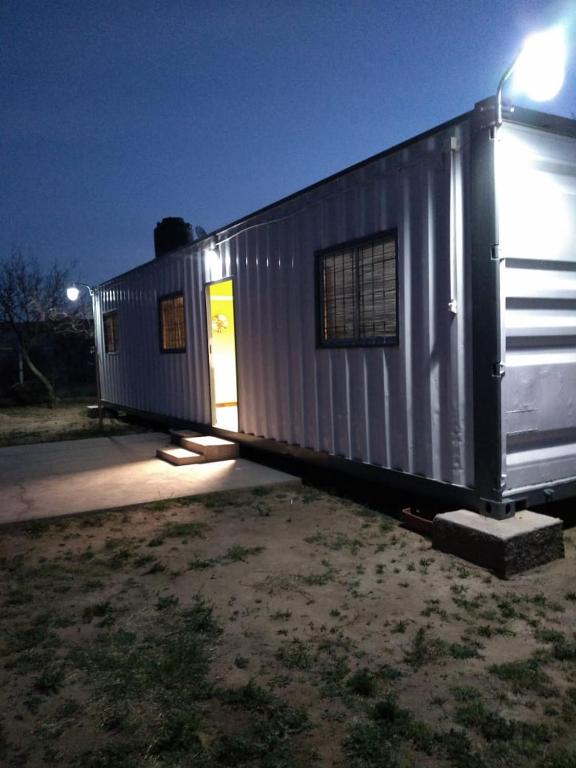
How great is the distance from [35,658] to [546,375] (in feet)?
11.3

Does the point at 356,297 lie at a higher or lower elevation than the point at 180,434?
higher

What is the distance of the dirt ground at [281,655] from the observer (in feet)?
7.07

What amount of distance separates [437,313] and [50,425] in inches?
393

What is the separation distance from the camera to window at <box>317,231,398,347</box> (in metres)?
4.88

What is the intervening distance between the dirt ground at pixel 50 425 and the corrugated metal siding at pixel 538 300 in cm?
814

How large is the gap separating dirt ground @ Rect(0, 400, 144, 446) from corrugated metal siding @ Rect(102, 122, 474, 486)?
11.5ft

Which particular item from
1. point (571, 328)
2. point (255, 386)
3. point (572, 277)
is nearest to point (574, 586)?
point (571, 328)

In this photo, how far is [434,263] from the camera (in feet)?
14.2

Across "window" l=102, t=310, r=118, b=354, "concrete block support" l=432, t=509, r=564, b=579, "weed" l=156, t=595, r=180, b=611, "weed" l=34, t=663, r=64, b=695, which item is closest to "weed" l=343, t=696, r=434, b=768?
"weed" l=34, t=663, r=64, b=695

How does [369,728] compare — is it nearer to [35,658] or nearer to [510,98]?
[35,658]

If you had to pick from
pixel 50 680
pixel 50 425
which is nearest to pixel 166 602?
pixel 50 680

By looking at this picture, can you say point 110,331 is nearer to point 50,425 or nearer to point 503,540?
point 50,425

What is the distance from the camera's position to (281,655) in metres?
2.80

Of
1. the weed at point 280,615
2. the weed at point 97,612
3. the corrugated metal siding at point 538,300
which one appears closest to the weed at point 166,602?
the weed at point 97,612
